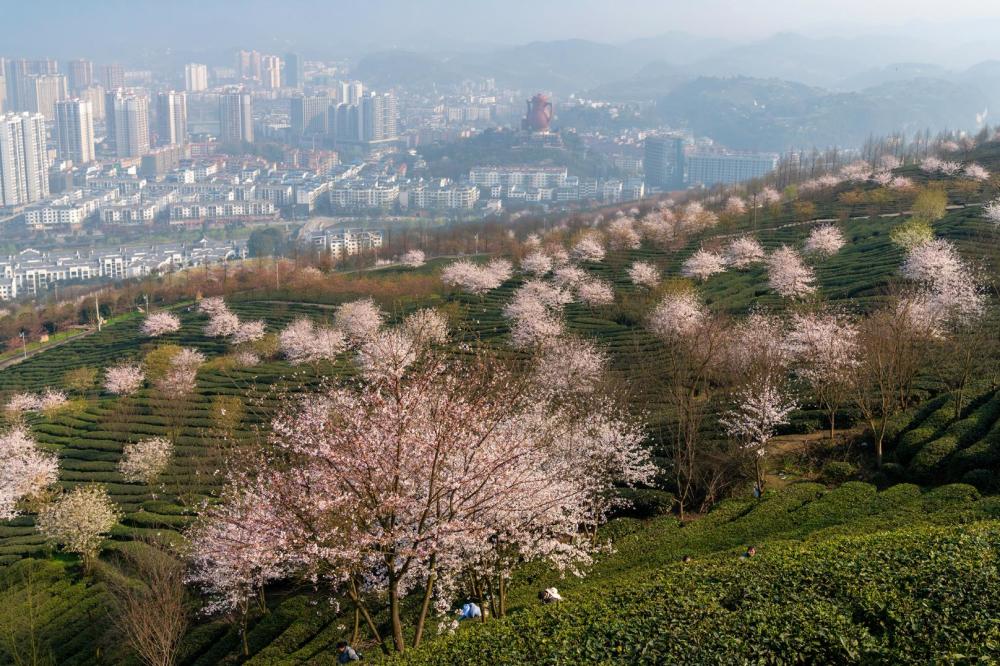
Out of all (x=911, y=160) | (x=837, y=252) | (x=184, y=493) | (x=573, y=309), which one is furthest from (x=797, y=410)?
(x=911, y=160)

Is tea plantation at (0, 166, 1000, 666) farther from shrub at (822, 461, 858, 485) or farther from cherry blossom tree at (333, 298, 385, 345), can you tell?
cherry blossom tree at (333, 298, 385, 345)

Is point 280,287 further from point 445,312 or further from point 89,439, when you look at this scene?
point 89,439

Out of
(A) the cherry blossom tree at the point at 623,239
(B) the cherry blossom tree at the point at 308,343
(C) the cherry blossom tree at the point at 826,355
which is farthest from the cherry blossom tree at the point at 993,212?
(B) the cherry blossom tree at the point at 308,343

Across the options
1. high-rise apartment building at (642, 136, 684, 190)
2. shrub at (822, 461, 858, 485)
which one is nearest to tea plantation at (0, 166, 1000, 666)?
shrub at (822, 461, 858, 485)

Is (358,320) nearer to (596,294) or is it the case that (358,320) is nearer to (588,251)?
(596,294)

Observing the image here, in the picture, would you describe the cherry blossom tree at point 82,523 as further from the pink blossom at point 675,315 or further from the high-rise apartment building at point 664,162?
the high-rise apartment building at point 664,162
